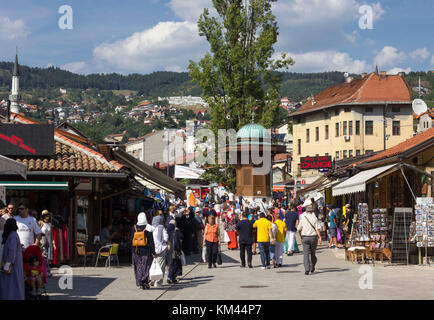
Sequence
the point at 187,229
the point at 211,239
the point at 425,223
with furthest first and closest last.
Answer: the point at 187,229, the point at 211,239, the point at 425,223

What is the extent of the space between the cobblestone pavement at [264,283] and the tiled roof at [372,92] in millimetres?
54733

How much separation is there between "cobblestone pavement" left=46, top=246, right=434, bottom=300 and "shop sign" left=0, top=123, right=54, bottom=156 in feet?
13.2

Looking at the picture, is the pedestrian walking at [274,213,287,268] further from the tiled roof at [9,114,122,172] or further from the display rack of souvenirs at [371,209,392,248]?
the tiled roof at [9,114,122,172]

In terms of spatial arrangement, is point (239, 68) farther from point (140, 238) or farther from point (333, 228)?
point (140, 238)

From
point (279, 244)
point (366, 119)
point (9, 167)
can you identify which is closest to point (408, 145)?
point (279, 244)

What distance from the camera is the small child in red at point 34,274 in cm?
1255

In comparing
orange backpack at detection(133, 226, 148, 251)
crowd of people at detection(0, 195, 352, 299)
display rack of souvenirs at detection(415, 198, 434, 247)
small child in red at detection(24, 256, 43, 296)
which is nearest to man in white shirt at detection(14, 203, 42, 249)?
crowd of people at detection(0, 195, 352, 299)

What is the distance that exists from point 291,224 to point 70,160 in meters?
8.94

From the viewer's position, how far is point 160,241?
16.8m

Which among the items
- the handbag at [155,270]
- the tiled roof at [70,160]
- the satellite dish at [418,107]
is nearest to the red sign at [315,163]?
the satellite dish at [418,107]

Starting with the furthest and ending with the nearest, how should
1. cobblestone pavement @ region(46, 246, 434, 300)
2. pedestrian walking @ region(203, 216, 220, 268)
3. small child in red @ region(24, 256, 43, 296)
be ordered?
pedestrian walking @ region(203, 216, 220, 268), cobblestone pavement @ region(46, 246, 434, 300), small child in red @ region(24, 256, 43, 296)

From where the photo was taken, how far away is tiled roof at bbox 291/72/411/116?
75062 mm
